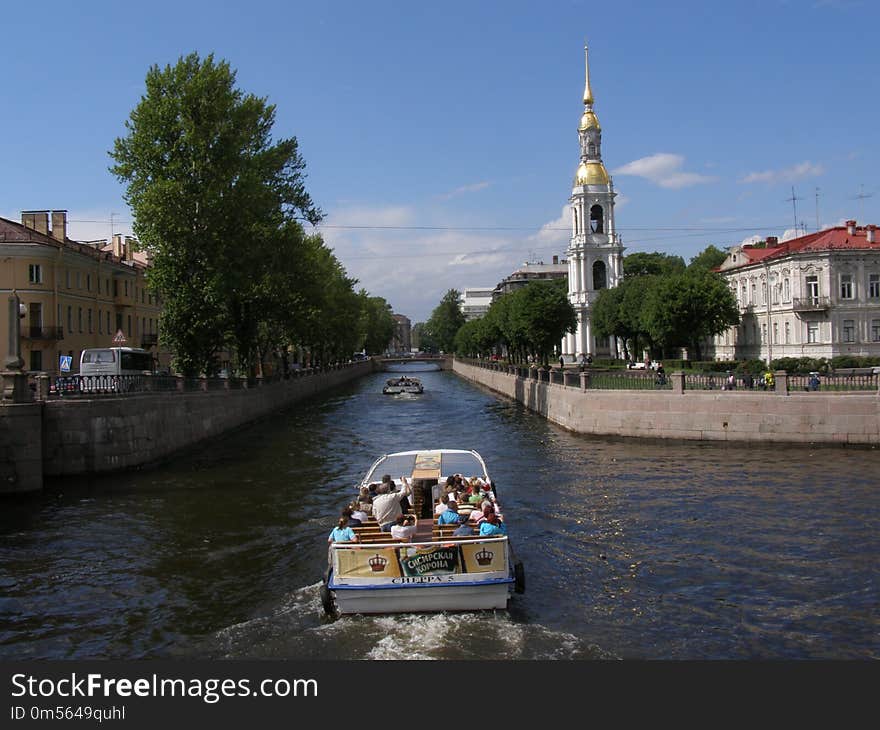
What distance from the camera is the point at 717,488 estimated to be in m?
24.9

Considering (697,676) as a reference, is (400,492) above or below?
above

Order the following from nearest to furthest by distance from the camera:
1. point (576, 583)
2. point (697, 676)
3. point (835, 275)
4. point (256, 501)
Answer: point (697, 676)
point (576, 583)
point (256, 501)
point (835, 275)

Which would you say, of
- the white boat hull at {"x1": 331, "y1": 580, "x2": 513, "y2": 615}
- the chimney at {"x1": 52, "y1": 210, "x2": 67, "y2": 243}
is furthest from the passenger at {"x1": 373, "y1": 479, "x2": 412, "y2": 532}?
the chimney at {"x1": 52, "y1": 210, "x2": 67, "y2": 243}

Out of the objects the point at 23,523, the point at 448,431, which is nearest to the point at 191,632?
the point at 23,523

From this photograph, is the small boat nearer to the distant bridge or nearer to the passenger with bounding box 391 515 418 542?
the passenger with bounding box 391 515 418 542

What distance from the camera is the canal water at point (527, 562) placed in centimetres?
1289

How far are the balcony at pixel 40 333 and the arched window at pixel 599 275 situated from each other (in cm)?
8142

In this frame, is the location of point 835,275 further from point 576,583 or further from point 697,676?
point 697,676

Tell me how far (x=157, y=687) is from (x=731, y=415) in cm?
2937

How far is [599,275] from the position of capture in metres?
116

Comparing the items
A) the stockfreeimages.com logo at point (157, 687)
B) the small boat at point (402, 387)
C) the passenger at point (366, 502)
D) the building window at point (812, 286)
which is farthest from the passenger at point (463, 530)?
the small boat at point (402, 387)

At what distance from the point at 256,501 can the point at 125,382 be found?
10839mm

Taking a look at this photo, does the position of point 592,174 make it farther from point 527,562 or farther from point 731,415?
point 527,562

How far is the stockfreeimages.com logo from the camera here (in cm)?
916
